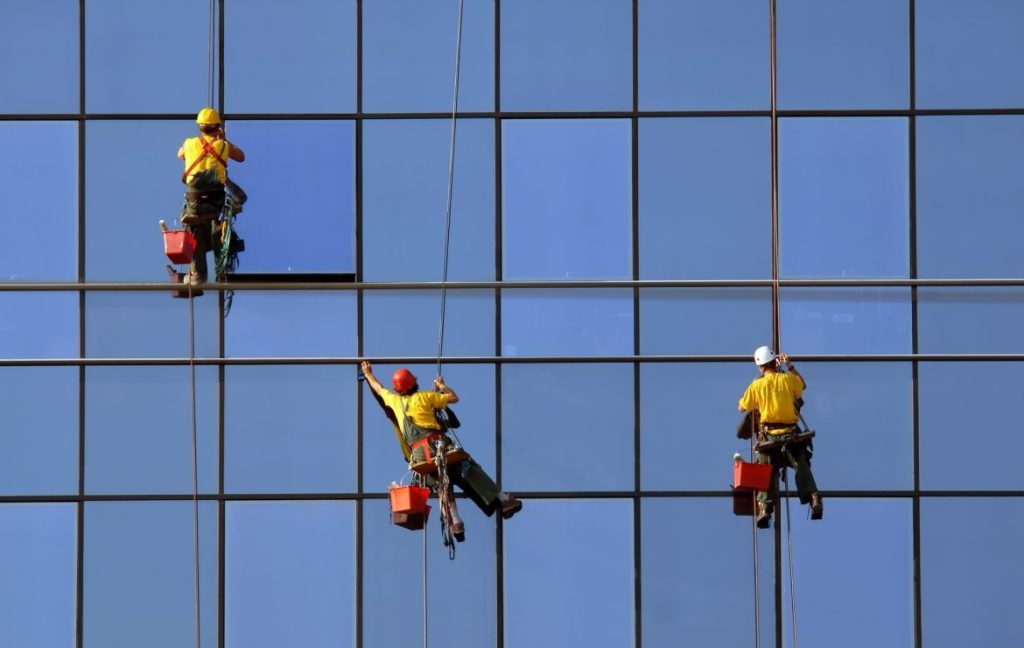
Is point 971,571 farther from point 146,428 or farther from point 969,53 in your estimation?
point 146,428

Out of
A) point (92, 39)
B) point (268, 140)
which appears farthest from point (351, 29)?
point (92, 39)

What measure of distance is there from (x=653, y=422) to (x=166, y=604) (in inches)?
187

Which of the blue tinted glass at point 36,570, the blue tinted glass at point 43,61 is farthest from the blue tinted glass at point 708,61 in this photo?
the blue tinted glass at point 36,570

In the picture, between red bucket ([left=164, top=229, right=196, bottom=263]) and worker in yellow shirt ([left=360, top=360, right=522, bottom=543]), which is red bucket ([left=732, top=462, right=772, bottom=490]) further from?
red bucket ([left=164, top=229, right=196, bottom=263])

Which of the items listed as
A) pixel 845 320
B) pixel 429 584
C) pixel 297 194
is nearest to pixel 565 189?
pixel 297 194

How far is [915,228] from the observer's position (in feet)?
55.3

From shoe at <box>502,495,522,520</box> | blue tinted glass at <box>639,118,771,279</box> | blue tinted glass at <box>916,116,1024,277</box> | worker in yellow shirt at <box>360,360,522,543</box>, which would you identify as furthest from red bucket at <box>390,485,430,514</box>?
blue tinted glass at <box>916,116,1024,277</box>

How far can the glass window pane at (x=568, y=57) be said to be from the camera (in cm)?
1695

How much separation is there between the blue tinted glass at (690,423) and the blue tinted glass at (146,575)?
407 cm

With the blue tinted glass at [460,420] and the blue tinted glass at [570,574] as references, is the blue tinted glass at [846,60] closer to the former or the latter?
the blue tinted glass at [460,420]

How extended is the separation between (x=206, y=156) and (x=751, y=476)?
17.8 feet

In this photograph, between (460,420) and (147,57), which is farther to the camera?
(147,57)

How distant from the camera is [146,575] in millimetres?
16547

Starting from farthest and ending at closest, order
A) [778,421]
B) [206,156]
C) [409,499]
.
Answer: [206,156] → [778,421] → [409,499]
